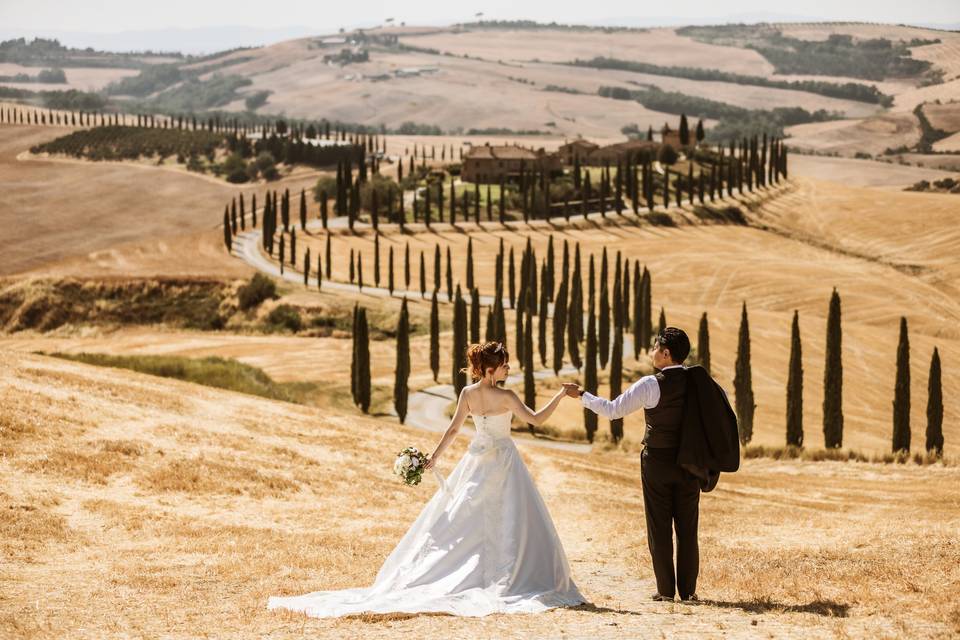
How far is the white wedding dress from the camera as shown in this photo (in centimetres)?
1552

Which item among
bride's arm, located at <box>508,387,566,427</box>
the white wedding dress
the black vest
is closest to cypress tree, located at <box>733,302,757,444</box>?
bride's arm, located at <box>508,387,566,427</box>

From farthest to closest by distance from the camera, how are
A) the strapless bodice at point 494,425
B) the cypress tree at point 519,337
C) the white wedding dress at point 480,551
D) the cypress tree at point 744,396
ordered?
the cypress tree at point 519,337, the cypress tree at point 744,396, the strapless bodice at point 494,425, the white wedding dress at point 480,551

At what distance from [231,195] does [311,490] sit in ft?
552

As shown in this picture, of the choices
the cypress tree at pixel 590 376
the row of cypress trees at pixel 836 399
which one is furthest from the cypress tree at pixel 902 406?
the cypress tree at pixel 590 376

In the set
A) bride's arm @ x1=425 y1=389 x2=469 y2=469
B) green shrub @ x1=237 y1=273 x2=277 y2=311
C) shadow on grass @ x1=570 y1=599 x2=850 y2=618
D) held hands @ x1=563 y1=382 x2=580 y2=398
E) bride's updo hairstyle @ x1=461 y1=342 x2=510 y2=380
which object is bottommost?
green shrub @ x1=237 y1=273 x2=277 y2=311

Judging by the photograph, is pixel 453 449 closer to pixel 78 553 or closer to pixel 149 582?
pixel 78 553

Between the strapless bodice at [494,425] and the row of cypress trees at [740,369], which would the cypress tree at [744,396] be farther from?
the strapless bodice at [494,425]

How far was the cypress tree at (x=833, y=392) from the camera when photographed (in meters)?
66.4

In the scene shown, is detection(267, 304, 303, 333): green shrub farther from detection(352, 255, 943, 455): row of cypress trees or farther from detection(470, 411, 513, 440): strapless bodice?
detection(470, 411, 513, 440): strapless bodice

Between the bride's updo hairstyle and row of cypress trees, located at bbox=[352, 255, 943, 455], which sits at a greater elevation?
the bride's updo hairstyle

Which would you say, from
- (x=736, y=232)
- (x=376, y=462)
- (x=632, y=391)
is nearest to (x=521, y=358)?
(x=376, y=462)

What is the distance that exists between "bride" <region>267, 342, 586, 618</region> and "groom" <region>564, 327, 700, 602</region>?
1186mm

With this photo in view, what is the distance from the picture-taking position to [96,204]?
172625 mm

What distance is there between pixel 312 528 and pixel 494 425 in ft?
36.0
